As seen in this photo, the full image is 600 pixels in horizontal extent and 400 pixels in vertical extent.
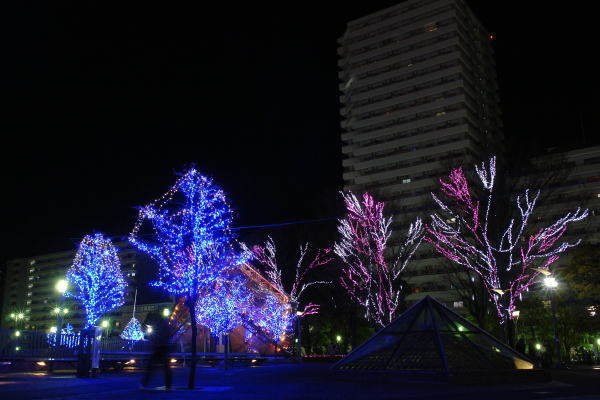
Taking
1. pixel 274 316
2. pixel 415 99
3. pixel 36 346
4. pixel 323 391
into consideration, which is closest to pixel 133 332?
pixel 274 316

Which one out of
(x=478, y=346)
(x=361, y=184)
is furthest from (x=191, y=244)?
(x=361, y=184)

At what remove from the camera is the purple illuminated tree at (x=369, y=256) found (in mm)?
34281

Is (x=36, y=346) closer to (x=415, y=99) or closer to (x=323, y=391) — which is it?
(x=323, y=391)

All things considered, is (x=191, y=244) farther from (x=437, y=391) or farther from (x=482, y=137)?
(x=482, y=137)

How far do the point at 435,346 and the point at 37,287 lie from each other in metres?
142

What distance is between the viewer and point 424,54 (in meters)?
89.7

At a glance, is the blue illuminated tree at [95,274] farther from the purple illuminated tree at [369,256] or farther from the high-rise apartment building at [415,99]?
the high-rise apartment building at [415,99]

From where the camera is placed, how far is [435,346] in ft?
51.5

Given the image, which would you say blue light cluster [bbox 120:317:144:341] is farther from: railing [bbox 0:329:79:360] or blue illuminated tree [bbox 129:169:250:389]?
blue illuminated tree [bbox 129:169:250:389]

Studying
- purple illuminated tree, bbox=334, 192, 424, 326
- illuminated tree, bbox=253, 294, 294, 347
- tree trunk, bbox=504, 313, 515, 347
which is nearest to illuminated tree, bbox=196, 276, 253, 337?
illuminated tree, bbox=253, 294, 294, 347

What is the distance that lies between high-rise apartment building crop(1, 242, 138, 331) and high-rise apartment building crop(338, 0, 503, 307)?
61.6 metres

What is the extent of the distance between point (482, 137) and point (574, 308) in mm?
55500

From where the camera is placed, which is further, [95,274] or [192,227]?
[95,274]

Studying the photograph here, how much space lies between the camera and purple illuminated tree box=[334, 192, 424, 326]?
34.3m
